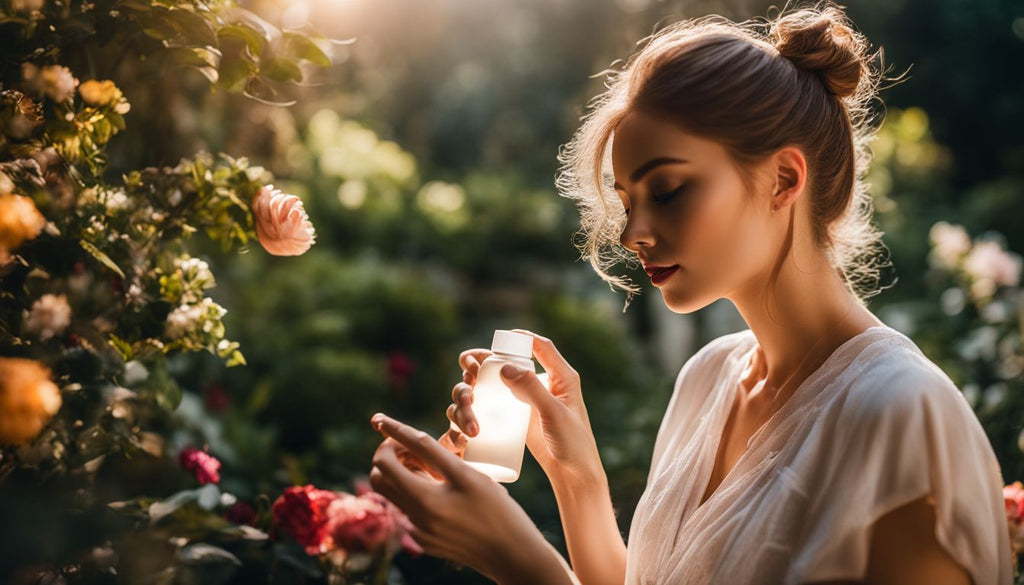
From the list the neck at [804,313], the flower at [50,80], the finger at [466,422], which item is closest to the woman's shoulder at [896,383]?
the neck at [804,313]

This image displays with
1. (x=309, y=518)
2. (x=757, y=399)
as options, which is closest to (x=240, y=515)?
(x=309, y=518)

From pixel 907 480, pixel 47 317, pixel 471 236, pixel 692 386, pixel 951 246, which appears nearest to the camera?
pixel 47 317

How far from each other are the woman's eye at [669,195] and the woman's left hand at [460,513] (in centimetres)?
59

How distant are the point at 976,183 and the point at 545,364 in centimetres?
1271

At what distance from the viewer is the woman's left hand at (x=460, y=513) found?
1220 millimetres

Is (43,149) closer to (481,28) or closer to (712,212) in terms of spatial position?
(712,212)

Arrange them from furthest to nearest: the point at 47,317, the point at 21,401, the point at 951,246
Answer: the point at 951,246 → the point at 47,317 → the point at 21,401

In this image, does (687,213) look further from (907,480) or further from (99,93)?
(99,93)

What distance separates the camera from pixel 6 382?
2.97 ft

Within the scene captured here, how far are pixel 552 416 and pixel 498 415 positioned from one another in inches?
5.0

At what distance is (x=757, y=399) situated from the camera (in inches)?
65.2

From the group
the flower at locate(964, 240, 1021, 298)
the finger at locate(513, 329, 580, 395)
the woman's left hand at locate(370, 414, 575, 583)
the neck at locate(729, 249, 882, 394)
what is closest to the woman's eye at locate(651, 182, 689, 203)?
the neck at locate(729, 249, 882, 394)

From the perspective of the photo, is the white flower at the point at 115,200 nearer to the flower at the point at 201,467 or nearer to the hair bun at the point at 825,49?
the flower at the point at 201,467

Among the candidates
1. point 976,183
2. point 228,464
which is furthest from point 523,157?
point 228,464
